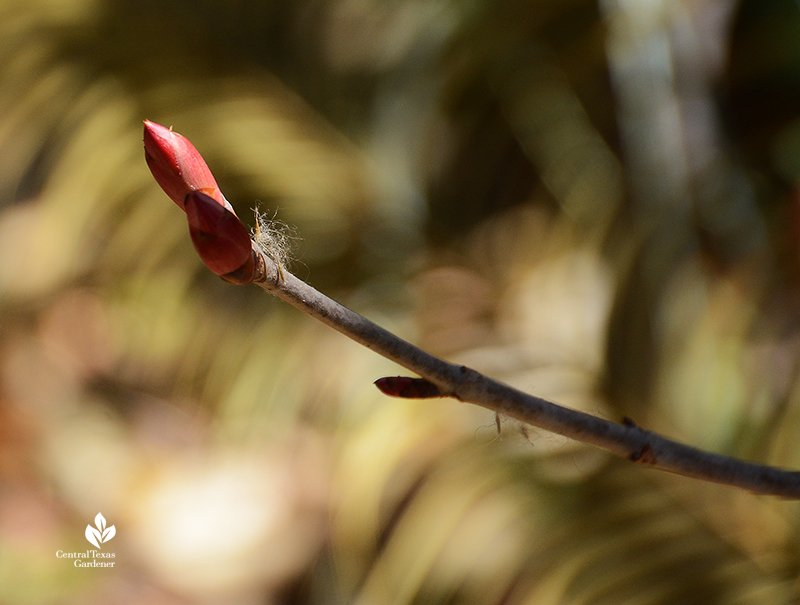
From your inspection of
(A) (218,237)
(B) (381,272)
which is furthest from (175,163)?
(B) (381,272)

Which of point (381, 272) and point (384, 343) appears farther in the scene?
point (381, 272)

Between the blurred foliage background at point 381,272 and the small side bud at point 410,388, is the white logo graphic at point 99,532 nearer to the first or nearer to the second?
the blurred foliage background at point 381,272

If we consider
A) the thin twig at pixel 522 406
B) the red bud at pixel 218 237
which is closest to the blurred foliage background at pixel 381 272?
the thin twig at pixel 522 406

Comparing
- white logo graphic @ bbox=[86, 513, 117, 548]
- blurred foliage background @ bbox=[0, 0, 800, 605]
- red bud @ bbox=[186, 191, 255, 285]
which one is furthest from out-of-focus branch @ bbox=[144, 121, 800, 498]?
white logo graphic @ bbox=[86, 513, 117, 548]

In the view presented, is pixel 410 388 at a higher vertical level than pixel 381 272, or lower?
lower

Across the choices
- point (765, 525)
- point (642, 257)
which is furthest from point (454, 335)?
point (765, 525)

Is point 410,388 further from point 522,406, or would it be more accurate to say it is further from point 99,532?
point 99,532

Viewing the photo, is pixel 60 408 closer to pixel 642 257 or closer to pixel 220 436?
pixel 220 436
